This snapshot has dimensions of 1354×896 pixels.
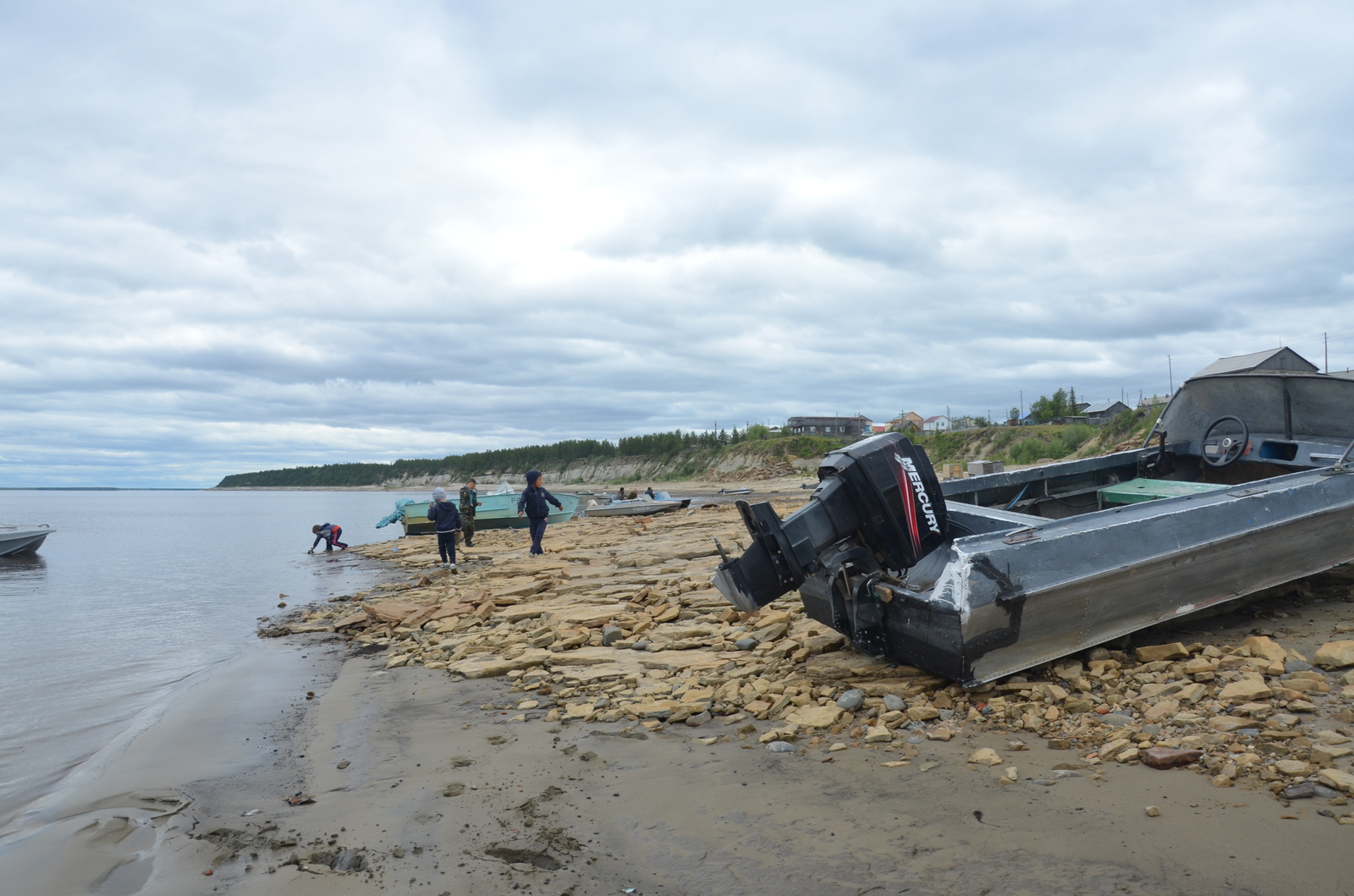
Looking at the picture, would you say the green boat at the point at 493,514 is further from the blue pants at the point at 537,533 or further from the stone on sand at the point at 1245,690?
the stone on sand at the point at 1245,690

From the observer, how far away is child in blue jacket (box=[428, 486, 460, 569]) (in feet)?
49.1

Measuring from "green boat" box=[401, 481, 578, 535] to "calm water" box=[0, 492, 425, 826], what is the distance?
3.84m

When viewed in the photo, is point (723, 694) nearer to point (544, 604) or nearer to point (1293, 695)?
point (1293, 695)

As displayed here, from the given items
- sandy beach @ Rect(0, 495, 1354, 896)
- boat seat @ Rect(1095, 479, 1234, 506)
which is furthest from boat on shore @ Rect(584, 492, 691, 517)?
sandy beach @ Rect(0, 495, 1354, 896)

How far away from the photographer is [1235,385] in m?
7.61

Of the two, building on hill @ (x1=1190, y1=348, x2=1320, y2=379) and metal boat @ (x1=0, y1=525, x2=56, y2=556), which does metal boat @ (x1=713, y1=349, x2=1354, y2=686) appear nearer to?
building on hill @ (x1=1190, y1=348, x2=1320, y2=379)

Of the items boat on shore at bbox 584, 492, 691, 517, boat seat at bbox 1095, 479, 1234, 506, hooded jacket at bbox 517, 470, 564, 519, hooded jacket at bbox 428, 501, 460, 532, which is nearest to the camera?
boat seat at bbox 1095, 479, 1234, 506

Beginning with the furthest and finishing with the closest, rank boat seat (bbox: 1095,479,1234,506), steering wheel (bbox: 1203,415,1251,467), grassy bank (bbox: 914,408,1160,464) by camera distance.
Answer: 1. grassy bank (bbox: 914,408,1160,464)
2. steering wheel (bbox: 1203,415,1251,467)
3. boat seat (bbox: 1095,479,1234,506)

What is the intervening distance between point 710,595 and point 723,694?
299cm

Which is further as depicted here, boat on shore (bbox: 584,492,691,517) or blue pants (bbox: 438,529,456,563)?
boat on shore (bbox: 584,492,691,517)

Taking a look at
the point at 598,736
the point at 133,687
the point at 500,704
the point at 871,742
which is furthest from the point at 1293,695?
the point at 133,687

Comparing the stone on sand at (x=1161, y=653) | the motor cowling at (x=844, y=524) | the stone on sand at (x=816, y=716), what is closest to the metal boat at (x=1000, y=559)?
the motor cowling at (x=844, y=524)

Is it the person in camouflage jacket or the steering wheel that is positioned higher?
the steering wheel

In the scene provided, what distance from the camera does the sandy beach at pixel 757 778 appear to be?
2.83 meters
